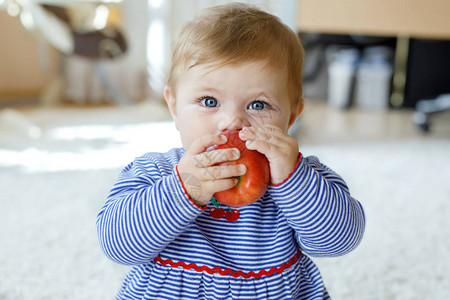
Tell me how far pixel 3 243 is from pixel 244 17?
2.26ft

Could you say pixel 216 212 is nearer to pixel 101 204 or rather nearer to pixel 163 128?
pixel 101 204

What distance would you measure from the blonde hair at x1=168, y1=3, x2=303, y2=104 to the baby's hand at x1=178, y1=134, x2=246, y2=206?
98mm

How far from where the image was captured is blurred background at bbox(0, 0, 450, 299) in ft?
2.91

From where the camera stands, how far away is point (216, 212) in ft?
1.83

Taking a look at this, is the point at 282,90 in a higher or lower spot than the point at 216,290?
higher

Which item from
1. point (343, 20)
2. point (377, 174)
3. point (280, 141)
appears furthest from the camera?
point (343, 20)

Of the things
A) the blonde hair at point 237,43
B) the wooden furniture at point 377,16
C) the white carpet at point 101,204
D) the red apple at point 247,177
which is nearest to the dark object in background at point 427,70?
the white carpet at point 101,204

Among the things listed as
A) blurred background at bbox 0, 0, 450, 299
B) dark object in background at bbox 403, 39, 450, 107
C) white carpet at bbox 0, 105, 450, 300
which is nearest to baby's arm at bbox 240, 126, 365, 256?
blurred background at bbox 0, 0, 450, 299

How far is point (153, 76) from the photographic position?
298 cm

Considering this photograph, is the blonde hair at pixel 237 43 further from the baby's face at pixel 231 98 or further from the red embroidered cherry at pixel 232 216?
the red embroidered cherry at pixel 232 216

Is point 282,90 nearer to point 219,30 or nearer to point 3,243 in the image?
point 219,30

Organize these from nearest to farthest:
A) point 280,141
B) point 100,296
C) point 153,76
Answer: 1. point 280,141
2. point 100,296
3. point 153,76

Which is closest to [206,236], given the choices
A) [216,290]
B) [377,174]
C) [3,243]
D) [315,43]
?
[216,290]

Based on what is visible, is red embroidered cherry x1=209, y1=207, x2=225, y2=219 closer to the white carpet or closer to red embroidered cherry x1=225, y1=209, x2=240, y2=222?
red embroidered cherry x1=225, y1=209, x2=240, y2=222
